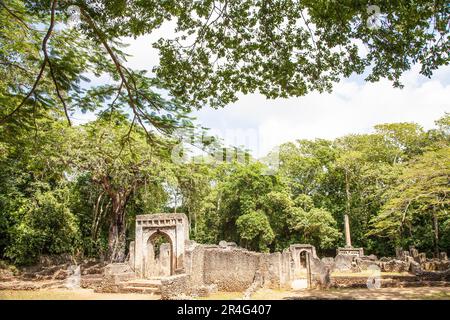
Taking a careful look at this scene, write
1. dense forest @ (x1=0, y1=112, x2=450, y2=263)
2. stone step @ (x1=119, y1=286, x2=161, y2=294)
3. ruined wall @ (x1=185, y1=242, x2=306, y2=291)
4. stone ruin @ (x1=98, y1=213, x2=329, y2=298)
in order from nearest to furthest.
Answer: stone step @ (x1=119, y1=286, x2=161, y2=294), stone ruin @ (x1=98, y1=213, x2=329, y2=298), ruined wall @ (x1=185, y1=242, x2=306, y2=291), dense forest @ (x1=0, y1=112, x2=450, y2=263)

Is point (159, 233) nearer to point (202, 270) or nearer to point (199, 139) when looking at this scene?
point (202, 270)

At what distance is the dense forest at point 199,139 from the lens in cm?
616

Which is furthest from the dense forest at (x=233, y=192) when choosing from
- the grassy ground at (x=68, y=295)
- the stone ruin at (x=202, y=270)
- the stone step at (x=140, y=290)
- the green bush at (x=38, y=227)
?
the stone step at (x=140, y=290)

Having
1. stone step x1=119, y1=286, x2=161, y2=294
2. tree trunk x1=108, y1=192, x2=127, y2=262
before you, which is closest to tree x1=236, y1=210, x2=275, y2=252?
tree trunk x1=108, y1=192, x2=127, y2=262

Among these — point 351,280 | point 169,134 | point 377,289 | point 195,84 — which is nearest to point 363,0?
point 195,84

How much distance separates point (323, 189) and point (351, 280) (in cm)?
2294

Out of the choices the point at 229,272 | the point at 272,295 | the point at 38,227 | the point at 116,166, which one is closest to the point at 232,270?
the point at 229,272

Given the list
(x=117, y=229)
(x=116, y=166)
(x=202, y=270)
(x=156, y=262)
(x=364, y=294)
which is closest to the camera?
(x=364, y=294)

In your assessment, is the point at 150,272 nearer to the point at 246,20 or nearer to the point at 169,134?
the point at 169,134

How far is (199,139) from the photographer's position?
7602mm

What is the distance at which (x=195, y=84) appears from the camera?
7473 millimetres

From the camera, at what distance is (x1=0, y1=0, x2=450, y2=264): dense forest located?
6.16 metres

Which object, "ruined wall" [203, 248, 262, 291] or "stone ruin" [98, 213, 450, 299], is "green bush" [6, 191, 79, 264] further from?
"ruined wall" [203, 248, 262, 291]

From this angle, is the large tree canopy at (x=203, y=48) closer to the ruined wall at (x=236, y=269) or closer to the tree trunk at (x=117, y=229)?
the ruined wall at (x=236, y=269)
